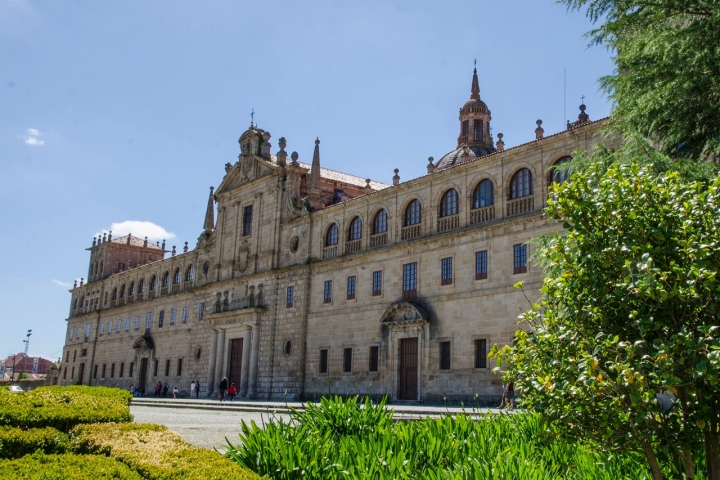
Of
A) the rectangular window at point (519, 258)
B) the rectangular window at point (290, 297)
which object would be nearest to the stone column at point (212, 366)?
the rectangular window at point (290, 297)

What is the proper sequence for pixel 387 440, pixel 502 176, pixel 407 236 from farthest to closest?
1. pixel 407 236
2. pixel 502 176
3. pixel 387 440

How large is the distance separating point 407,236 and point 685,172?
2073cm

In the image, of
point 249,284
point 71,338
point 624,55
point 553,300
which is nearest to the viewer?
point 553,300

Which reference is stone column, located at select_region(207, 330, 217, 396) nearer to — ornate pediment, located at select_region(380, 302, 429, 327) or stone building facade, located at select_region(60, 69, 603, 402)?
stone building facade, located at select_region(60, 69, 603, 402)

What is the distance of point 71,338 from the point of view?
225 feet

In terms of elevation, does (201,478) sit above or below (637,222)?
below

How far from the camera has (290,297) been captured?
37781mm

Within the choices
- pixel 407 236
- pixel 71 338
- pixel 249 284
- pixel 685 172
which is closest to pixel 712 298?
pixel 685 172

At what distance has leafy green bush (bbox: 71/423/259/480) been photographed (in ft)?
20.4

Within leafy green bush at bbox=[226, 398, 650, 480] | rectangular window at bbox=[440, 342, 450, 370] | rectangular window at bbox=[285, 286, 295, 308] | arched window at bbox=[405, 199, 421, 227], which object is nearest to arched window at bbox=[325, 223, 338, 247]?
rectangular window at bbox=[285, 286, 295, 308]

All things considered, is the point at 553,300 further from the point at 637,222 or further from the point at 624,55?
the point at 624,55

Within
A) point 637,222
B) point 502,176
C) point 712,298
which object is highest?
point 502,176

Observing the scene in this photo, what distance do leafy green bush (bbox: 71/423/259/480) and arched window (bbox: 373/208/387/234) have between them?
2435 cm

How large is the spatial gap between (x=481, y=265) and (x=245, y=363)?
57.1 feet
